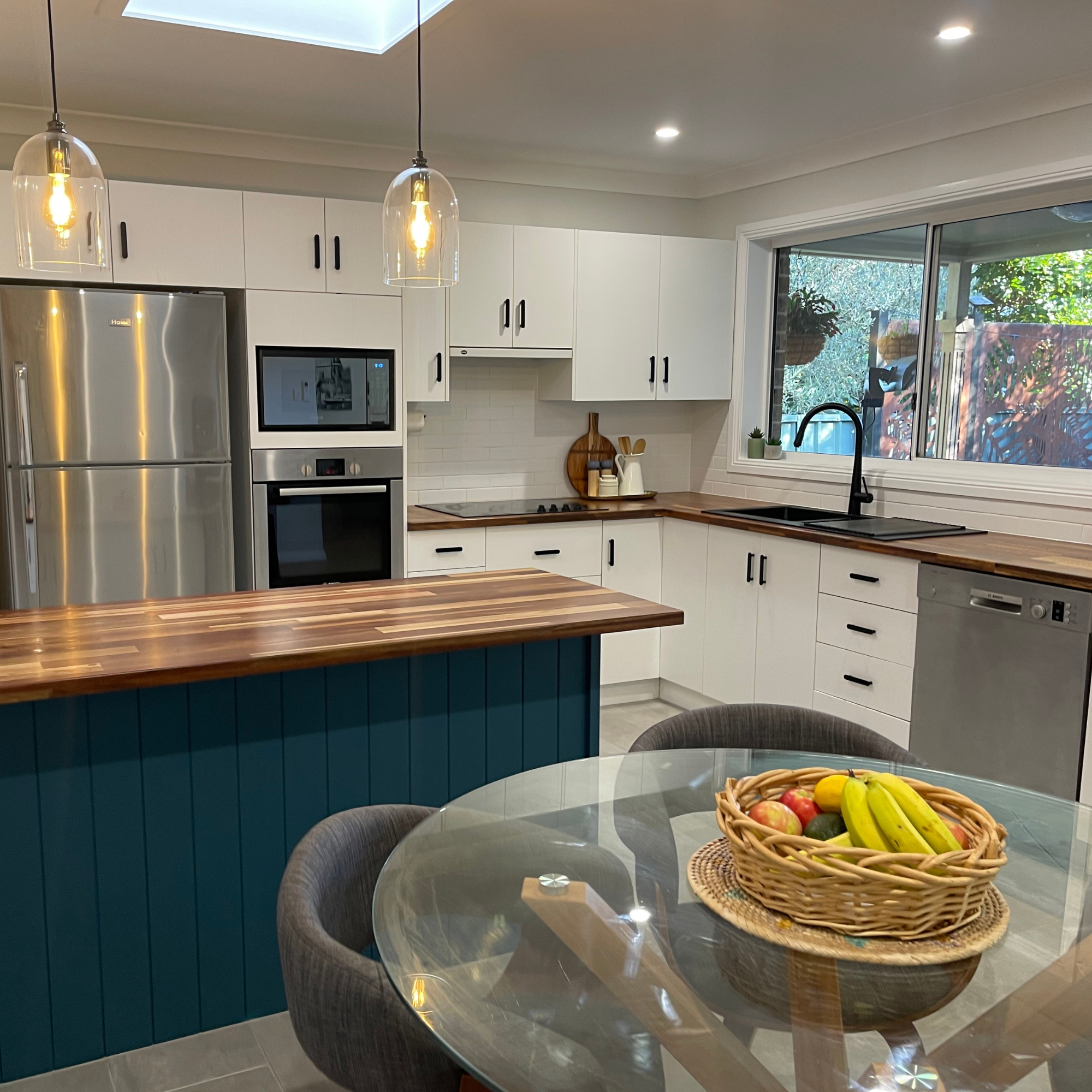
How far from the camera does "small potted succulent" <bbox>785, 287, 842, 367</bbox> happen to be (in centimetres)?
498

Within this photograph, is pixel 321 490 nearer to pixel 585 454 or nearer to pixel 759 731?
pixel 585 454

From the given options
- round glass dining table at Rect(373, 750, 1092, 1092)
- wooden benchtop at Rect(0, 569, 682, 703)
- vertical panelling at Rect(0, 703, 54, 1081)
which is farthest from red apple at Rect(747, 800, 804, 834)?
vertical panelling at Rect(0, 703, 54, 1081)

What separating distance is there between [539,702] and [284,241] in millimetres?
2278

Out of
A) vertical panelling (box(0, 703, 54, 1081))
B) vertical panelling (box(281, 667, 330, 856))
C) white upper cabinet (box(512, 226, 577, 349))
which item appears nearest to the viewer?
vertical panelling (box(0, 703, 54, 1081))

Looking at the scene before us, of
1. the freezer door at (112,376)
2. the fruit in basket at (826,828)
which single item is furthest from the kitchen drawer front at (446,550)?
the fruit in basket at (826,828)

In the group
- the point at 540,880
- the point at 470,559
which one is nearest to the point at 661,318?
the point at 470,559

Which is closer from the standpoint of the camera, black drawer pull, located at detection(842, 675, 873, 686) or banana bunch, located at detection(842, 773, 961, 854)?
banana bunch, located at detection(842, 773, 961, 854)

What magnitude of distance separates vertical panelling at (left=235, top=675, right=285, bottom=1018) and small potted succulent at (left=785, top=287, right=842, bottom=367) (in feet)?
11.6

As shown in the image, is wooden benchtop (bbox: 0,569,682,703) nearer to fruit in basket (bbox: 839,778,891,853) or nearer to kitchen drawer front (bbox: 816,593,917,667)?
fruit in basket (bbox: 839,778,891,853)

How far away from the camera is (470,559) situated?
4473 mm

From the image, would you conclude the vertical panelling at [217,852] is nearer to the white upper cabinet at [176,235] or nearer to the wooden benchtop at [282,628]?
the wooden benchtop at [282,628]

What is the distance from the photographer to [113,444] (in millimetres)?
3738

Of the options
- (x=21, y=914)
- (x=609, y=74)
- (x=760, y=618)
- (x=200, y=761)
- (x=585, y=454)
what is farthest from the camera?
(x=585, y=454)

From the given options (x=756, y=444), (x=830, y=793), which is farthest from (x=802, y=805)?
(x=756, y=444)
